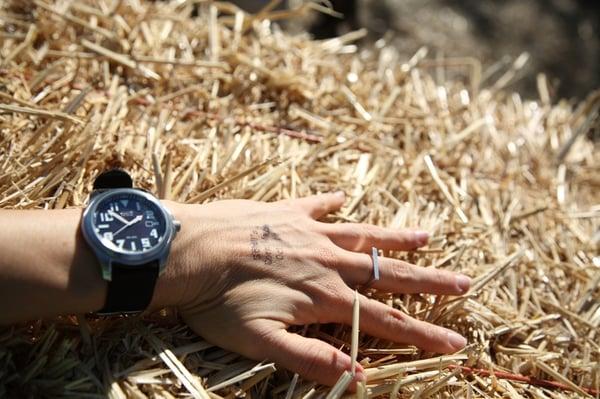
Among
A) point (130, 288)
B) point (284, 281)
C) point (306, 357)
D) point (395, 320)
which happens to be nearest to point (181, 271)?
point (130, 288)

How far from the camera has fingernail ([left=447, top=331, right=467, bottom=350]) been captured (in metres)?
1.96

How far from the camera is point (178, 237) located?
5.78 feet

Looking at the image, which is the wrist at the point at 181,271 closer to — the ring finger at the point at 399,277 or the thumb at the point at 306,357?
the thumb at the point at 306,357

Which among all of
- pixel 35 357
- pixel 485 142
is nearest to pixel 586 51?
pixel 485 142

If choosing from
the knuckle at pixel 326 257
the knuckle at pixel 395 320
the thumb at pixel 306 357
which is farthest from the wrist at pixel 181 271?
the knuckle at pixel 395 320

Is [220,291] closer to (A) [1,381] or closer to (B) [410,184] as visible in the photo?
(A) [1,381]

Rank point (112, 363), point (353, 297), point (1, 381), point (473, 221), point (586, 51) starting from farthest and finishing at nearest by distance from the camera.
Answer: point (586, 51)
point (473, 221)
point (353, 297)
point (112, 363)
point (1, 381)

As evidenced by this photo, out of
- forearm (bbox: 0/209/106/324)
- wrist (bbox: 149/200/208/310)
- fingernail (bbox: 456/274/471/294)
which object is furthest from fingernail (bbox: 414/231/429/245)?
forearm (bbox: 0/209/106/324)

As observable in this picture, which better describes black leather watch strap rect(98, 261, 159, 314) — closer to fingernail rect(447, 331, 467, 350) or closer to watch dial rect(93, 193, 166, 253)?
watch dial rect(93, 193, 166, 253)

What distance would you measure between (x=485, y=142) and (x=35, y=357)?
2.03 meters

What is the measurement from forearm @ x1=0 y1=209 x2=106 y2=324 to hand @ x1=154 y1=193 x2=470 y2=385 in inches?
7.4

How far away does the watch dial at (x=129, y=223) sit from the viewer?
1.65 meters

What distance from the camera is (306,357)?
1750 millimetres

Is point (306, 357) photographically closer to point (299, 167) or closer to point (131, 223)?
point (131, 223)
